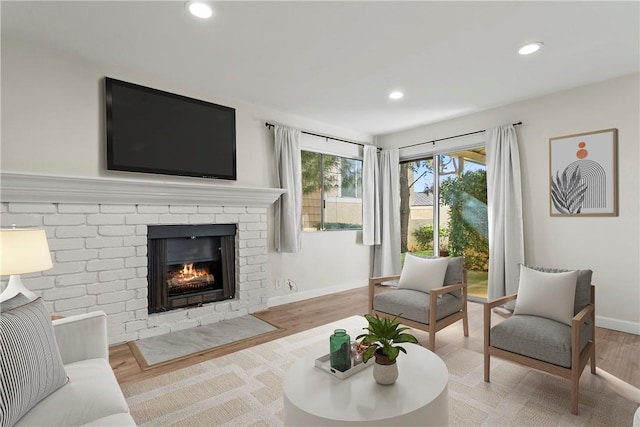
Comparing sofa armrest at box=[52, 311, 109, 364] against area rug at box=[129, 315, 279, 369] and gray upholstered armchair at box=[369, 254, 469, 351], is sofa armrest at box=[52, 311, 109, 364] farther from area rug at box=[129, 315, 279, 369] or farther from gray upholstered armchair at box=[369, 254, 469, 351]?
gray upholstered armchair at box=[369, 254, 469, 351]

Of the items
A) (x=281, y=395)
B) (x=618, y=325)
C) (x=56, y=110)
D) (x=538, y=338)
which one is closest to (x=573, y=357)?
(x=538, y=338)

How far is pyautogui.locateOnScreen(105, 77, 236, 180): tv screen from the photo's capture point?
122 inches

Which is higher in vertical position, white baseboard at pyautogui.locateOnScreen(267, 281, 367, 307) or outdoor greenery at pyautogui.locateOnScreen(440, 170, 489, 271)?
outdoor greenery at pyautogui.locateOnScreen(440, 170, 489, 271)

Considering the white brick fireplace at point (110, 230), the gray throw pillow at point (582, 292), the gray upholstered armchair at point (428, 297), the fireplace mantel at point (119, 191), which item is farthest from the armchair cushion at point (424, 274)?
the white brick fireplace at point (110, 230)

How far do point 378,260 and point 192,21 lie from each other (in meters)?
4.27

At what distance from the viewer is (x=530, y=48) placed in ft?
9.04

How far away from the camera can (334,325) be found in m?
3.57

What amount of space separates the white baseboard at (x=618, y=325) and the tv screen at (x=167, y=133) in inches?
165

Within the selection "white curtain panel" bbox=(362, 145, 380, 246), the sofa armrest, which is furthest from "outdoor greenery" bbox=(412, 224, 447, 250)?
the sofa armrest

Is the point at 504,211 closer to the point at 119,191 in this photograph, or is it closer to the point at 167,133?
the point at 167,133

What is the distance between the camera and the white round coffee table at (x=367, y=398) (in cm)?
134

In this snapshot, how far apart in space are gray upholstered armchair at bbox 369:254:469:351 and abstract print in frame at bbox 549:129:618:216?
1.54m

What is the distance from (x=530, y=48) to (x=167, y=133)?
3339 mm

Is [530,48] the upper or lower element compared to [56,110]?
upper
